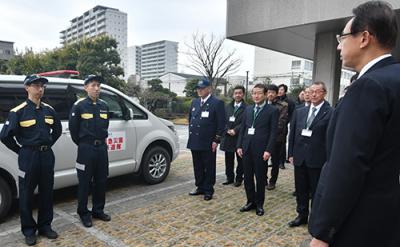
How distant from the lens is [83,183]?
146 inches

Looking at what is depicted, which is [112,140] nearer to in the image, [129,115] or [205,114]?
[129,115]

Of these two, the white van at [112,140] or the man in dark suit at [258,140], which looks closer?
the white van at [112,140]

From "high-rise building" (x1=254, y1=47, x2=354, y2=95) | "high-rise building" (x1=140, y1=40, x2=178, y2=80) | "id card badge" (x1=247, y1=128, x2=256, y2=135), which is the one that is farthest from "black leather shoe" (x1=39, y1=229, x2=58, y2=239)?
"high-rise building" (x1=140, y1=40, x2=178, y2=80)

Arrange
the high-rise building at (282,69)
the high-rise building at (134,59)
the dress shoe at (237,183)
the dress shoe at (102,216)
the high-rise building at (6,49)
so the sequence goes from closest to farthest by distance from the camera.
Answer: the dress shoe at (102,216), the dress shoe at (237,183), the high-rise building at (282,69), the high-rise building at (6,49), the high-rise building at (134,59)

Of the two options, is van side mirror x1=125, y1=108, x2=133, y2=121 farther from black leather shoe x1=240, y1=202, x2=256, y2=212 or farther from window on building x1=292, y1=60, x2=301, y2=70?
window on building x1=292, y1=60, x2=301, y2=70

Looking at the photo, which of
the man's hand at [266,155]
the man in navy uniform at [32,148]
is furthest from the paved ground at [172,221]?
the man's hand at [266,155]

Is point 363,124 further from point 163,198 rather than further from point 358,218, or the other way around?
point 163,198

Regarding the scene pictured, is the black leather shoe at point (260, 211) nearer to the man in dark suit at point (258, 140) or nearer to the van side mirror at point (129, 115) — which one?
the man in dark suit at point (258, 140)

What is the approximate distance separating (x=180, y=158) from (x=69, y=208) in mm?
4039

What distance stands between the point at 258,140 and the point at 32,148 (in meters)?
2.70

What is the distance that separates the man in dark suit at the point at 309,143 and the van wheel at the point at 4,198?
11.7 ft

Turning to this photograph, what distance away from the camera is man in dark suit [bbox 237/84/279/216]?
4.00 meters

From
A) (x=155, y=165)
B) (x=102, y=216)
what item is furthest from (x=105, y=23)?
(x=102, y=216)

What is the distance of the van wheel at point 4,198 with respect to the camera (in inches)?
144
